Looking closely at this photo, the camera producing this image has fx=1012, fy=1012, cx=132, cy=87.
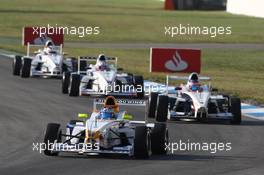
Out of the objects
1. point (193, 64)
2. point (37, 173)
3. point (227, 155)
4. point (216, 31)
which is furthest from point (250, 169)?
point (216, 31)

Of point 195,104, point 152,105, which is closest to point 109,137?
point 152,105

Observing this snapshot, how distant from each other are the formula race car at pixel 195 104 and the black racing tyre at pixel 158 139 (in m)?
4.18

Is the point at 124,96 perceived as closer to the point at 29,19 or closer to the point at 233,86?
the point at 233,86

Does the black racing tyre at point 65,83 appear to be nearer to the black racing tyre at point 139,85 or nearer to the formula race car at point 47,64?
the black racing tyre at point 139,85

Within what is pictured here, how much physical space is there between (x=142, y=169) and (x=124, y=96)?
11.6 metres

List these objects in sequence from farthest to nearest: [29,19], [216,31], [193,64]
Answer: [29,19], [216,31], [193,64]

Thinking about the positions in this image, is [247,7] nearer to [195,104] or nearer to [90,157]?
[195,104]

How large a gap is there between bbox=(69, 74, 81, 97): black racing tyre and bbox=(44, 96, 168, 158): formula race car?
29.4 ft

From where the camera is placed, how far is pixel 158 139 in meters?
17.7

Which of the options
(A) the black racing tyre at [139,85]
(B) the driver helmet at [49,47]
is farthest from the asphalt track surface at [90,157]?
(B) the driver helmet at [49,47]

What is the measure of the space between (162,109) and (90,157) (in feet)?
15.9

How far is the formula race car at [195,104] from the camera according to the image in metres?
22.5

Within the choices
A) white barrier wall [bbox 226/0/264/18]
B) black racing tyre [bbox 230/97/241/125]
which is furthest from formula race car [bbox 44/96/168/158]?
white barrier wall [bbox 226/0/264/18]

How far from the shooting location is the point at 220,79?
114 feet
